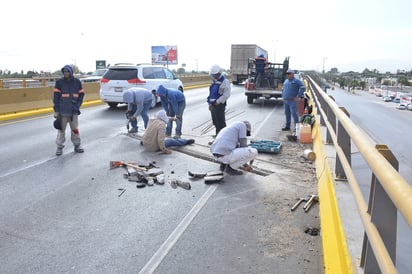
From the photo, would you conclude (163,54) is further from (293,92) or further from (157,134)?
(157,134)

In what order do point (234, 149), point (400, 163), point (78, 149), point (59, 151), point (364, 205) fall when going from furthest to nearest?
point (78, 149)
point (59, 151)
point (234, 149)
point (400, 163)
point (364, 205)

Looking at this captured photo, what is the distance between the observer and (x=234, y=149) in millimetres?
7152

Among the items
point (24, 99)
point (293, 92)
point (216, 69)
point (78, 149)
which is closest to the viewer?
point (78, 149)

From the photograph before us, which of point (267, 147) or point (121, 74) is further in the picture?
point (121, 74)

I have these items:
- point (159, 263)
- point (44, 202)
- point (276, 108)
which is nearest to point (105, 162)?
point (44, 202)

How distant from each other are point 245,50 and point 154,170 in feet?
118

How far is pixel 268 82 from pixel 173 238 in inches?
634

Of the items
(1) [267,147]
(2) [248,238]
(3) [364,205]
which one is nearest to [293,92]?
(1) [267,147]

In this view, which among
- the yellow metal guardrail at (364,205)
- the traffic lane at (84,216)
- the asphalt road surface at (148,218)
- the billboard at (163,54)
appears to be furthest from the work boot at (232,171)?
the billboard at (163,54)

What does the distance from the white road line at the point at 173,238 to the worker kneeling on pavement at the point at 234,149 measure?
109 cm

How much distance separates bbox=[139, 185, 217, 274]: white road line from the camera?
389 cm

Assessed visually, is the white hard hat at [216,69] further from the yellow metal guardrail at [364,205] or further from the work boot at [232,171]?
the yellow metal guardrail at [364,205]

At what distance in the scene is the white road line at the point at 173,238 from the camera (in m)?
3.89

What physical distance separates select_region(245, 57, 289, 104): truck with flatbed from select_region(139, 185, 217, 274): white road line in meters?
13.9
